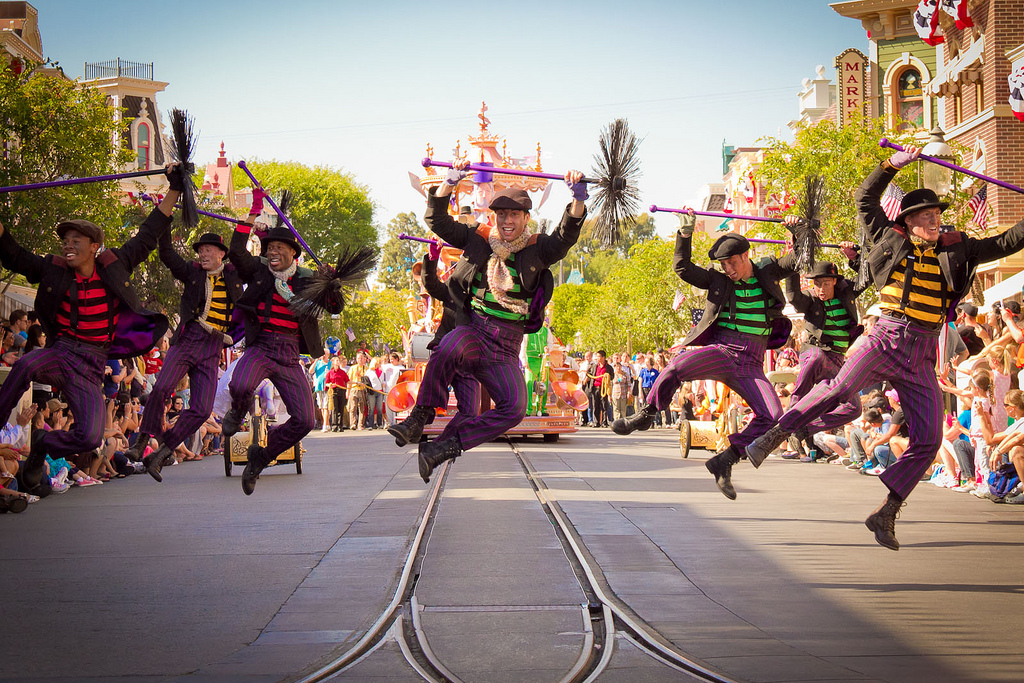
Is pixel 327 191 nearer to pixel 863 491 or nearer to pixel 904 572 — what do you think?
pixel 863 491

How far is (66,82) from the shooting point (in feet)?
69.1

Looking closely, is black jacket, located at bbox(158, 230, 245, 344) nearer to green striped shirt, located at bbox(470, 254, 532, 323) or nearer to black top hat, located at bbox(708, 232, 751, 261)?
green striped shirt, located at bbox(470, 254, 532, 323)

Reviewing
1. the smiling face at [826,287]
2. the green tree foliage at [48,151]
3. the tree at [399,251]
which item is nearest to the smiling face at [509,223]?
the smiling face at [826,287]

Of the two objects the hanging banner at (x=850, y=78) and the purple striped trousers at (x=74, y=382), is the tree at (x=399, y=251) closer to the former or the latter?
the hanging banner at (x=850, y=78)

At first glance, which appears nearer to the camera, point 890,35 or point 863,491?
point 863,491

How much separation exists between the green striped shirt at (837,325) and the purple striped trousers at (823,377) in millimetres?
84

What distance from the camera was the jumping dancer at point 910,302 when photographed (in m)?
7.54

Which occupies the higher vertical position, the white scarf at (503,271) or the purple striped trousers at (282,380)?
the white scarf at (503,271)

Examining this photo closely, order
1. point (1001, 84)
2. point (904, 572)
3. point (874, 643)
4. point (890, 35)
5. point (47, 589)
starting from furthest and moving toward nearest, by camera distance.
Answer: point (890, 35), point (1001, 84), point (904, 572), point (47, 589), point (874, 643)

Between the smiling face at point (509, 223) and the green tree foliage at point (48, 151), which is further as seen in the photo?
the green tree foliage at point (48, 151)

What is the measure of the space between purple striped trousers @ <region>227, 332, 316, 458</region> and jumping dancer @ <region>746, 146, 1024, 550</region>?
355 centimetres

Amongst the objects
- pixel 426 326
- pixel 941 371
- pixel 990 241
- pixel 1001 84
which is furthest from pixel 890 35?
pixel 990 241

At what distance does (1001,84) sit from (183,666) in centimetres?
2587

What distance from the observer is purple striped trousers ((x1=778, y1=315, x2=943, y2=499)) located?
7602 millimetres
